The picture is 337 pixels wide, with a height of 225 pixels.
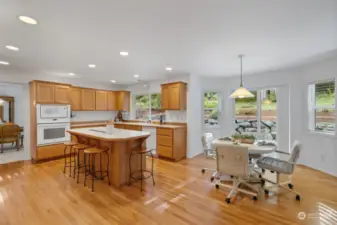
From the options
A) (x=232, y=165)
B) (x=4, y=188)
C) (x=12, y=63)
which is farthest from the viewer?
(x=12, y=63)

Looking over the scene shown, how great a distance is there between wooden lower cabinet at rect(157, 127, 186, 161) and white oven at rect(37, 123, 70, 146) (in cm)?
268

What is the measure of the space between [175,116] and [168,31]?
3497 mm

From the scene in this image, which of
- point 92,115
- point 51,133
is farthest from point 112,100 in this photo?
point 51,133

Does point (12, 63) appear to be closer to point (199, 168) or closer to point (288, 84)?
point (199, 168)

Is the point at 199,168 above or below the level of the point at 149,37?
below

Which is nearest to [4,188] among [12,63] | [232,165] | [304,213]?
[12,63]

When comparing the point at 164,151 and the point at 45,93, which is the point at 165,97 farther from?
the point at 45,93

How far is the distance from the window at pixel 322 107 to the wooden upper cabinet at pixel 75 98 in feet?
21.9

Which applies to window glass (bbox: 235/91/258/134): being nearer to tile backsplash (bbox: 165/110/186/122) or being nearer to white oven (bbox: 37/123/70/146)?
tile backsplash (bbox: 165/110/186/122)

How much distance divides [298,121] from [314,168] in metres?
1.16

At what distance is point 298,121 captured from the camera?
4.59 metres

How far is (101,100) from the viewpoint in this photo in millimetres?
6586

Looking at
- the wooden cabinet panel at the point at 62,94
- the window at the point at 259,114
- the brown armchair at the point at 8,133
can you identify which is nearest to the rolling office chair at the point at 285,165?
the window at the point at 259,114

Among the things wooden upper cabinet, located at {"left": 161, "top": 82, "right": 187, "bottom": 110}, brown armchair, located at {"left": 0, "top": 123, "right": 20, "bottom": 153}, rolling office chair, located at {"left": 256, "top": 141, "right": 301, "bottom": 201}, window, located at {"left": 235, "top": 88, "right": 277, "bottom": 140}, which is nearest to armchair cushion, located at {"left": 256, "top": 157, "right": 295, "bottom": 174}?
rolling office chair, located at {"left": 256, "top": 141, "right": 301, "bottom": 201}
